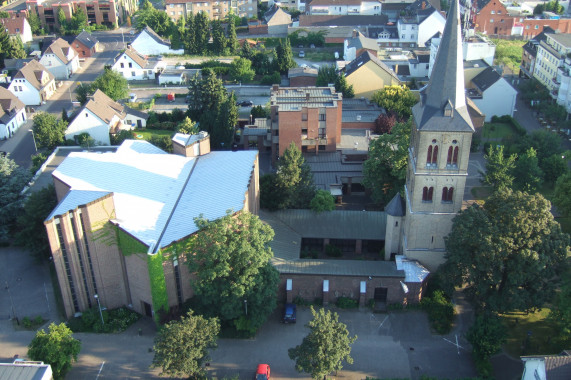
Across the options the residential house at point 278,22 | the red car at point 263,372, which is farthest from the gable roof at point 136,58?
the red car at point 263,372

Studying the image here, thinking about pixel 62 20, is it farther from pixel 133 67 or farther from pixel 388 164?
pixel 388 164

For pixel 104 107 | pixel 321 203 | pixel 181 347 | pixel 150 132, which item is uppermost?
pixel 104 107

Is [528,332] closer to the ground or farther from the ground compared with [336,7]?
closer to the ground

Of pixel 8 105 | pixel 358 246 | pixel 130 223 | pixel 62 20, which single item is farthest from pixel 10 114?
pixel 62 20

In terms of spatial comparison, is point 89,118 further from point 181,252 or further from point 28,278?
point 181,252

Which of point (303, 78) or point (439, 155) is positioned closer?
point (439, 155)

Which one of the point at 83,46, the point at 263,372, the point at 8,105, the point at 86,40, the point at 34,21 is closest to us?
the point at 263,372

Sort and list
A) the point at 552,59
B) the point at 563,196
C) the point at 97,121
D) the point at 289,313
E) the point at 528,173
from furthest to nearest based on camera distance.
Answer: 1. the point at 552,59
2. the point at 97,121
3. the point at 528,173
4. the point at 563,196
5. the point at 289,313
